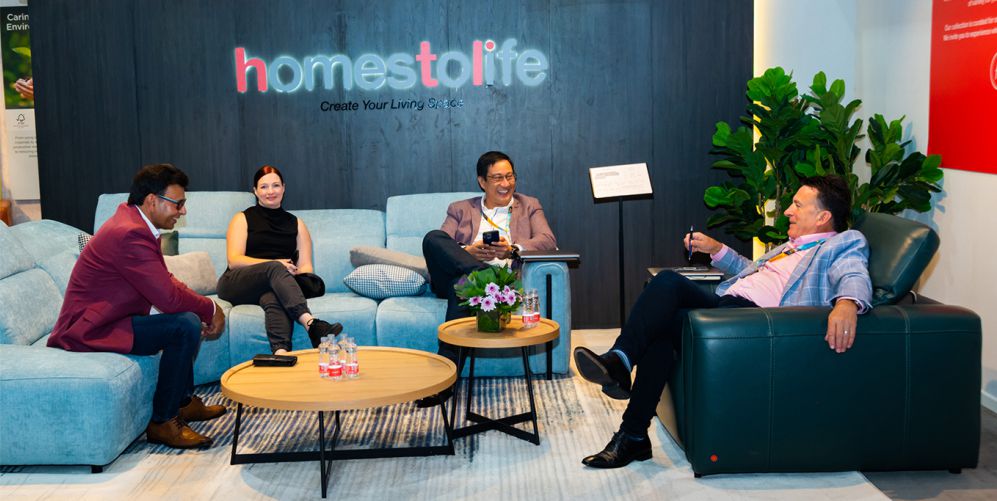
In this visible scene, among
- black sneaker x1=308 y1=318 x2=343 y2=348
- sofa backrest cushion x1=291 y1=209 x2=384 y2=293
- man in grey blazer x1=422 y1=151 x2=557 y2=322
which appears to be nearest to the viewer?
black sneaker x1=308 y1=318 x2=343 y2=348

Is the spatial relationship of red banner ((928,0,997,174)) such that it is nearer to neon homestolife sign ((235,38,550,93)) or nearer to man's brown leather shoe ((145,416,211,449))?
neon homestolife sign ((235,38,550,93))

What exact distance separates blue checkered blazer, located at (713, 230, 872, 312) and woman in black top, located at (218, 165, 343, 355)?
2186 mm

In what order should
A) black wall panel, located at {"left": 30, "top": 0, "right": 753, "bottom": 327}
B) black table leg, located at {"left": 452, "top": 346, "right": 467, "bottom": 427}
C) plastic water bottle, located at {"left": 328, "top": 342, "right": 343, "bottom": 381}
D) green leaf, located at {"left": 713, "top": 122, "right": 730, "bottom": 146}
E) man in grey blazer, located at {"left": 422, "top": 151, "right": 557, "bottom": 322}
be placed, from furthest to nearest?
black wall panel, located at {"left": 30, "top": 0, "right": 753, "bottom": 327} → green leaf, located at {"left": 713, "top": 122, "right": 730, "bottom": 146} → man in grey blazer, located at {"left": 422, "top": 151, "right": 557, "bottom": 322} → black table leg, located at {"left": 452, "top": 346, "right": 467, "bottom": 427} → plastic water bottle, located at {"left": 328, "top": 342, "right": 343, "bottom": 381}

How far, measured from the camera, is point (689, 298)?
12.8ft

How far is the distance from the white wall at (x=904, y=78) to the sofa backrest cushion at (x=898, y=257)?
116 cm

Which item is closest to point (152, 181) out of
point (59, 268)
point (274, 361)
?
point (274, 361)

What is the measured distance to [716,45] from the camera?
6293 millimetres

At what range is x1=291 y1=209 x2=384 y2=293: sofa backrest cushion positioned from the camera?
5691mm

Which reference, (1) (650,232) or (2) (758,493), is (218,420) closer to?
(2) (758,493)

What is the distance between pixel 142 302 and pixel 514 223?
211 cm

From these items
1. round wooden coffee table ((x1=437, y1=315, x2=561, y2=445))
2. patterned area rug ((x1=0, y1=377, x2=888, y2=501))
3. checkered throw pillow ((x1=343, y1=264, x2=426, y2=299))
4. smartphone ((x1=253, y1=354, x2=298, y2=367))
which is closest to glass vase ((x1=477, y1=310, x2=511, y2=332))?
round wooden coffee table ((x1=437, y1=315, x2=561, y2=445))

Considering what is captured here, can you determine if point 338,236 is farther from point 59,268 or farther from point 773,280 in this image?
point 773,280

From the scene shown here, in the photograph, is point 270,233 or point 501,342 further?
point 270,233

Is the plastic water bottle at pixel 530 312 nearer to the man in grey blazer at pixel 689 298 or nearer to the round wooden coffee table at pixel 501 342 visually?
the round wooden coffee table at pixel 501 342
